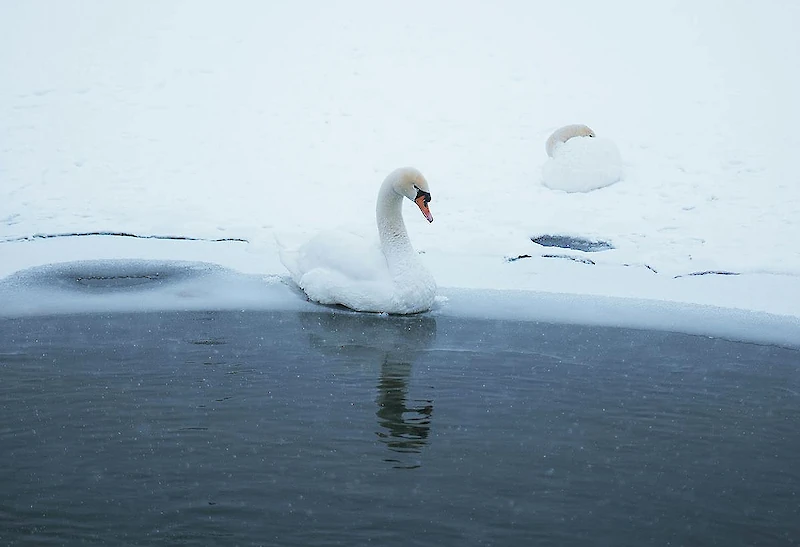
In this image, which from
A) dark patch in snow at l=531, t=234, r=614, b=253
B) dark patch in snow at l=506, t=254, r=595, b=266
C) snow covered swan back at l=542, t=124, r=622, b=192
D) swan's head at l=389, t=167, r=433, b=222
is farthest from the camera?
snow covered swan back at l=542, t=124, r=622, b=192

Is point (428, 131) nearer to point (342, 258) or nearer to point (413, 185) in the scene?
point (413, 185)

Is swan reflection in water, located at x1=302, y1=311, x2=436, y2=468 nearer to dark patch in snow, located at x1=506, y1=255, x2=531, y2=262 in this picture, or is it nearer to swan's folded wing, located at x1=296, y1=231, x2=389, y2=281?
swan's folded wing, located at x1=296, y1=231, x2=389, y2=281

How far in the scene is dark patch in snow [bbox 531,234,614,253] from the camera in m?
9.73

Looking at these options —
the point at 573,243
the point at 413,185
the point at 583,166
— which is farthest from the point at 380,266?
the point at 583,166

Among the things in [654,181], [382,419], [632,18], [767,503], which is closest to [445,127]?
[654,181]

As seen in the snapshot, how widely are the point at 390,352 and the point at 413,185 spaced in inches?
68.1

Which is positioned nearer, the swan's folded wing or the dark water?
the dark water

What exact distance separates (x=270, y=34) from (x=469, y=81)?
384cm

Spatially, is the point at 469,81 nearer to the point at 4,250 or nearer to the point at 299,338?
the point at 4,250

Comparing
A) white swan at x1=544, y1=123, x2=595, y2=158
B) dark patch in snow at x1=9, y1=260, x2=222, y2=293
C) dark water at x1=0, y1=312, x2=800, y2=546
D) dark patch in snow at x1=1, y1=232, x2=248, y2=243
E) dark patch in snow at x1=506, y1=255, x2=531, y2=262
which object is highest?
white swan at x1=544, y1=123, x2=595, y2=158

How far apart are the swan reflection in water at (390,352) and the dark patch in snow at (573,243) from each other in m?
2.70

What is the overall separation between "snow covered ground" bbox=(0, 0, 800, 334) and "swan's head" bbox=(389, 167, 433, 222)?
34.3 inches

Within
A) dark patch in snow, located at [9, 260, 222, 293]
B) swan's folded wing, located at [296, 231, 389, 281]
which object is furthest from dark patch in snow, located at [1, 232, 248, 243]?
swan's folded wing, located at [296, 231, 389, 281]

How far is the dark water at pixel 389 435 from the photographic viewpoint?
4.21 meters
